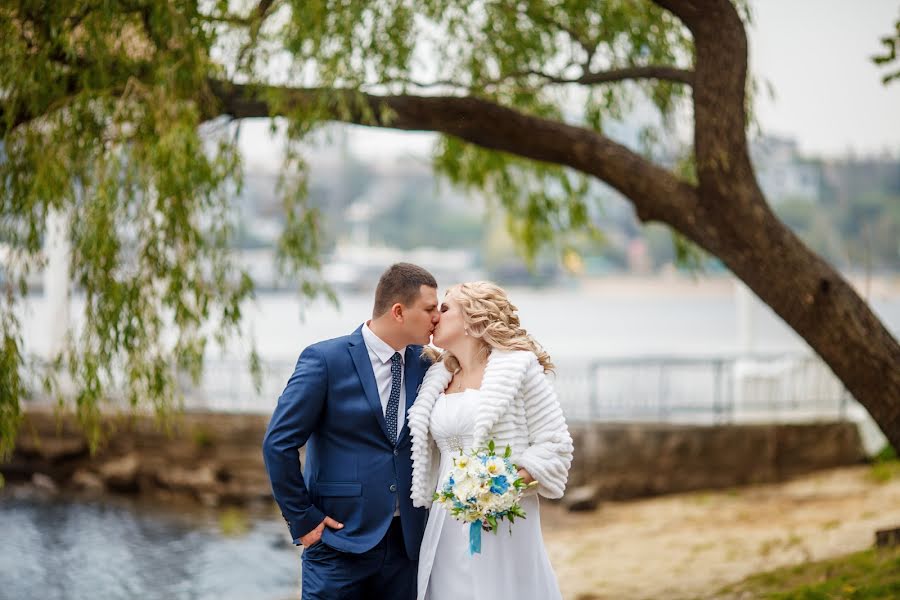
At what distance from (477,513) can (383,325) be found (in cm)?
76

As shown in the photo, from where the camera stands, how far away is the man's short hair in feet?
11.9

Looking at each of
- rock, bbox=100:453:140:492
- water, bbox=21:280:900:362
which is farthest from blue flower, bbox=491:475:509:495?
water, bbox=21:280:900:362

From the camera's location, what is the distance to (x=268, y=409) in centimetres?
1388

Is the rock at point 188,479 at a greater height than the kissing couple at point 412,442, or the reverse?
the kissing couple at point 412,442

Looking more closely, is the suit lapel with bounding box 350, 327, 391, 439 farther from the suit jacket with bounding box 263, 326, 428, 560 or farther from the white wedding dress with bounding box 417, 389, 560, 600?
the white wedding dress with bounding box 417, 389, 560, 600

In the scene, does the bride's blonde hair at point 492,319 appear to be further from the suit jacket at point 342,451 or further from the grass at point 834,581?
the grass at point 834,581

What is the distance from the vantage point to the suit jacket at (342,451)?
3480mm

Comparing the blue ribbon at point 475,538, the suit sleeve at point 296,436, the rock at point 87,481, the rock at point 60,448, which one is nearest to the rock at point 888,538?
the blue ribbon at point 475,538

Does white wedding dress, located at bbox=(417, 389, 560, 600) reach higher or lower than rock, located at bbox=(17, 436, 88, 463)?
higher

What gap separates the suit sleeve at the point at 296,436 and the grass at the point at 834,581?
13.0ft

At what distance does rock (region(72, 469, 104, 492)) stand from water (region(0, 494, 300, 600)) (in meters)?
0.53

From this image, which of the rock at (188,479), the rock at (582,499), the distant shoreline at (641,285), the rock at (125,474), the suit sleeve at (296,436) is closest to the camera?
the suit sleeve at (296,436)

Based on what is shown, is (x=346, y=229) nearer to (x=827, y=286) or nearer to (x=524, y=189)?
(x=524, y=189)

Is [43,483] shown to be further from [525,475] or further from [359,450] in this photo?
[525,475]
